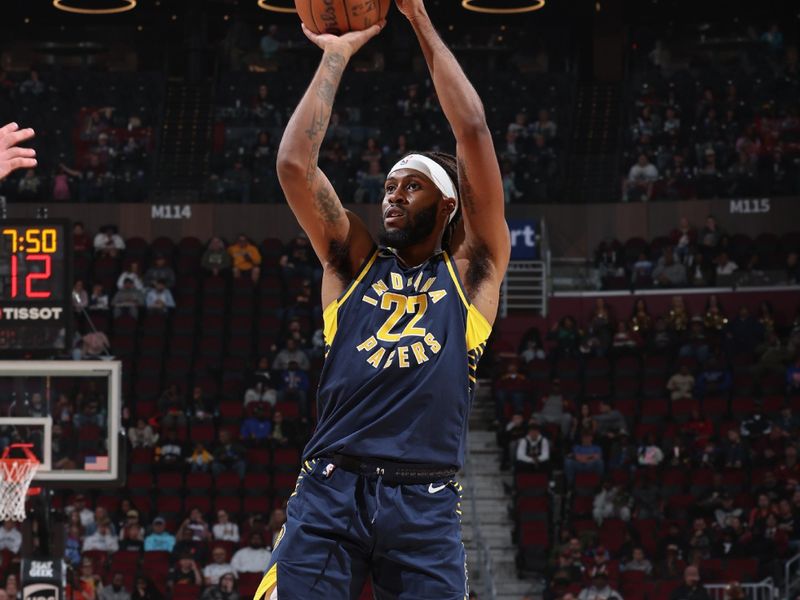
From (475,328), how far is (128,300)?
1670 centimetres

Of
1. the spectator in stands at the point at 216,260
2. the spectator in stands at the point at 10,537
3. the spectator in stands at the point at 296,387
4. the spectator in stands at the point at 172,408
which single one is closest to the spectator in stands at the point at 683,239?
the spectator in stands at the point at 296,387

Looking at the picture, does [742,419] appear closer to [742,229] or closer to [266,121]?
[742,229]

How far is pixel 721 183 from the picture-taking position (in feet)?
77.0

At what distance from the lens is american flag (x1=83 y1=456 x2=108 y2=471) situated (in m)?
11.8

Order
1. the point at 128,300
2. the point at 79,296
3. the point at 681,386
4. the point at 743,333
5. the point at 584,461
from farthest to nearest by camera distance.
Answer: the point at 128,300 → the point at 79,296 → the point at 743,333 → the point at 681,386 → the point at 584,461

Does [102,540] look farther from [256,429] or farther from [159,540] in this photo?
[256,429]

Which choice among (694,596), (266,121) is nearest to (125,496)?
(694,596)

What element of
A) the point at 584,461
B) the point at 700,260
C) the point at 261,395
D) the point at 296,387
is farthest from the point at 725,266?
the point at 261,395

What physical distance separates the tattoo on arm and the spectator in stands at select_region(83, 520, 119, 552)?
1236 centimetres

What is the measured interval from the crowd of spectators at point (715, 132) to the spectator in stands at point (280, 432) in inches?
318

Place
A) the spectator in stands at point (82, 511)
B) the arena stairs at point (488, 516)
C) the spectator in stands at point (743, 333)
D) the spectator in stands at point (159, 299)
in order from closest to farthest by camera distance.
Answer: the spectator in stands at point (82, 511) → the arena stairs at point (488, 516) → the spectator in stands at point (743, 333) → the spectator in stands at point (159, 299)

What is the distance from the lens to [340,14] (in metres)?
4.75

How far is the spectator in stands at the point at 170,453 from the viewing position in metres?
17.8

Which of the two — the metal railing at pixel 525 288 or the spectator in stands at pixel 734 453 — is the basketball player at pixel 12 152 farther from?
the metal railing at pixel 525 288
